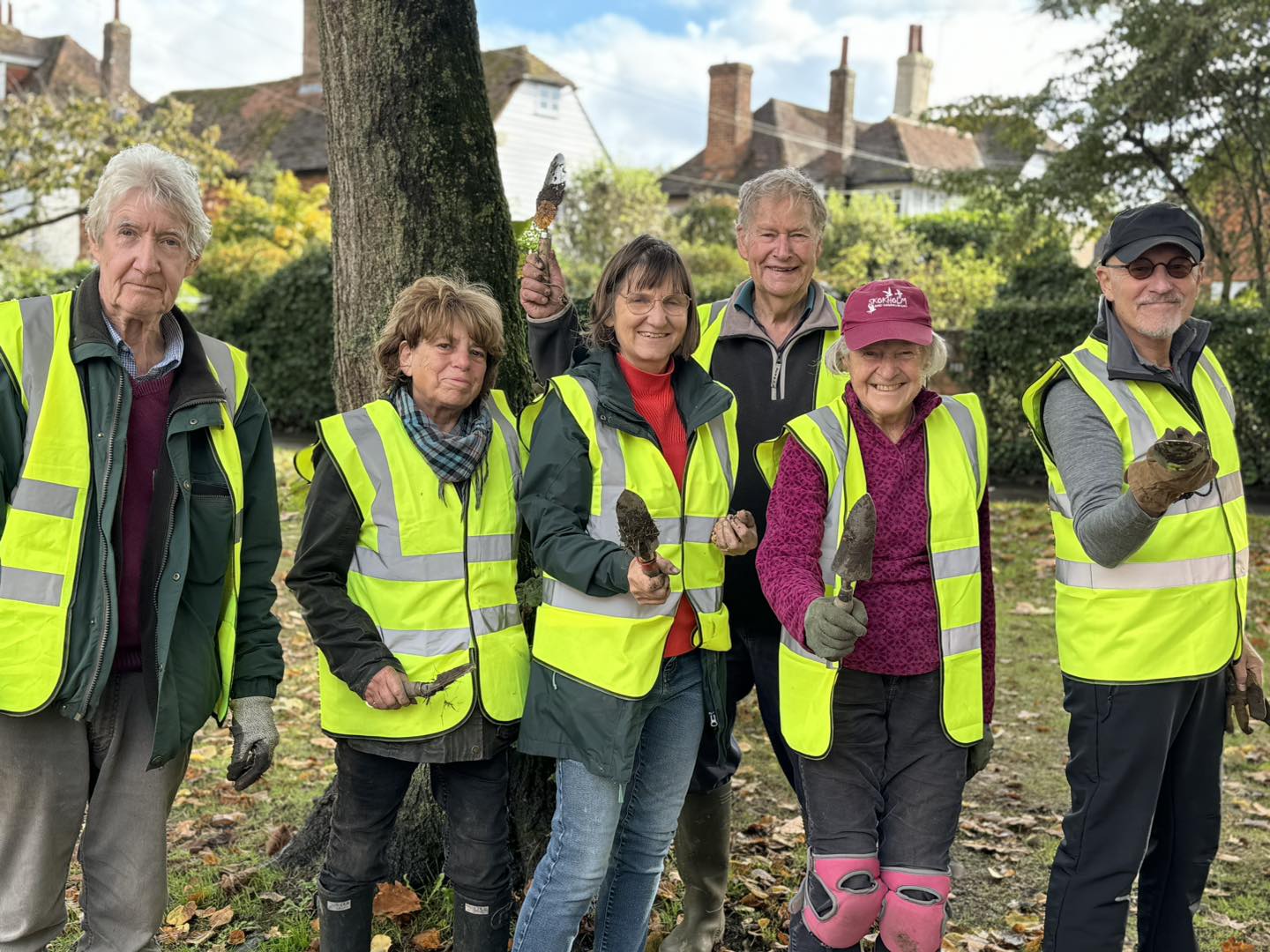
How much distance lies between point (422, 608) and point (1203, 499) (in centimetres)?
194

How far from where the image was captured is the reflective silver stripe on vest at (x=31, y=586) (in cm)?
250

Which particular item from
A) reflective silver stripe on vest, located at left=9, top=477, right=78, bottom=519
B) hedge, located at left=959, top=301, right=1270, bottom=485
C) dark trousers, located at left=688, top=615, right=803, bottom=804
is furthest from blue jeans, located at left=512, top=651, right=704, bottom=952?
hedge, located at left=959, top=301, right=1270, bottom=485

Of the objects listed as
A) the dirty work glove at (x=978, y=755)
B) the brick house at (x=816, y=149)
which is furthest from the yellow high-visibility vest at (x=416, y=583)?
the brick house at (x=816, y=149)

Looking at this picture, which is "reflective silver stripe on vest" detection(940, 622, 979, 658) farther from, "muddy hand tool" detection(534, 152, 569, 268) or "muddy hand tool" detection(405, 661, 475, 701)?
"muddy hand tool" detection(534, 152, 569, 268)

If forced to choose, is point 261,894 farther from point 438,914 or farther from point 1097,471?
point 1097,471

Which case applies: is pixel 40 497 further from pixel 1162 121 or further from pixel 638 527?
pixel 1162 121

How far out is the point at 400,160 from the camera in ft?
12.5

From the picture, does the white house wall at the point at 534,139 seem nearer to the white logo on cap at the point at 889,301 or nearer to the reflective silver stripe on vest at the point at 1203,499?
the white logo on cap at the point at 889,301

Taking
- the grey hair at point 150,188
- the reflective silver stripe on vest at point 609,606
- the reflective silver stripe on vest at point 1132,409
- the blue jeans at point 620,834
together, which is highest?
the grey hair at point 150,188

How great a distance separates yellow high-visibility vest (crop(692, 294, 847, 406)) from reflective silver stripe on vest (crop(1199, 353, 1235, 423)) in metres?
0.94

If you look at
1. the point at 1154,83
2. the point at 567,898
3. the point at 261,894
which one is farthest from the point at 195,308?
the point at 567,898

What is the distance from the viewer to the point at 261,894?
3932 mm

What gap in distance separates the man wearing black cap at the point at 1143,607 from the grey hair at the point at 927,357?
11.7 inches

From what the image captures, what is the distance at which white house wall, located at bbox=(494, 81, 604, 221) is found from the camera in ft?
105
